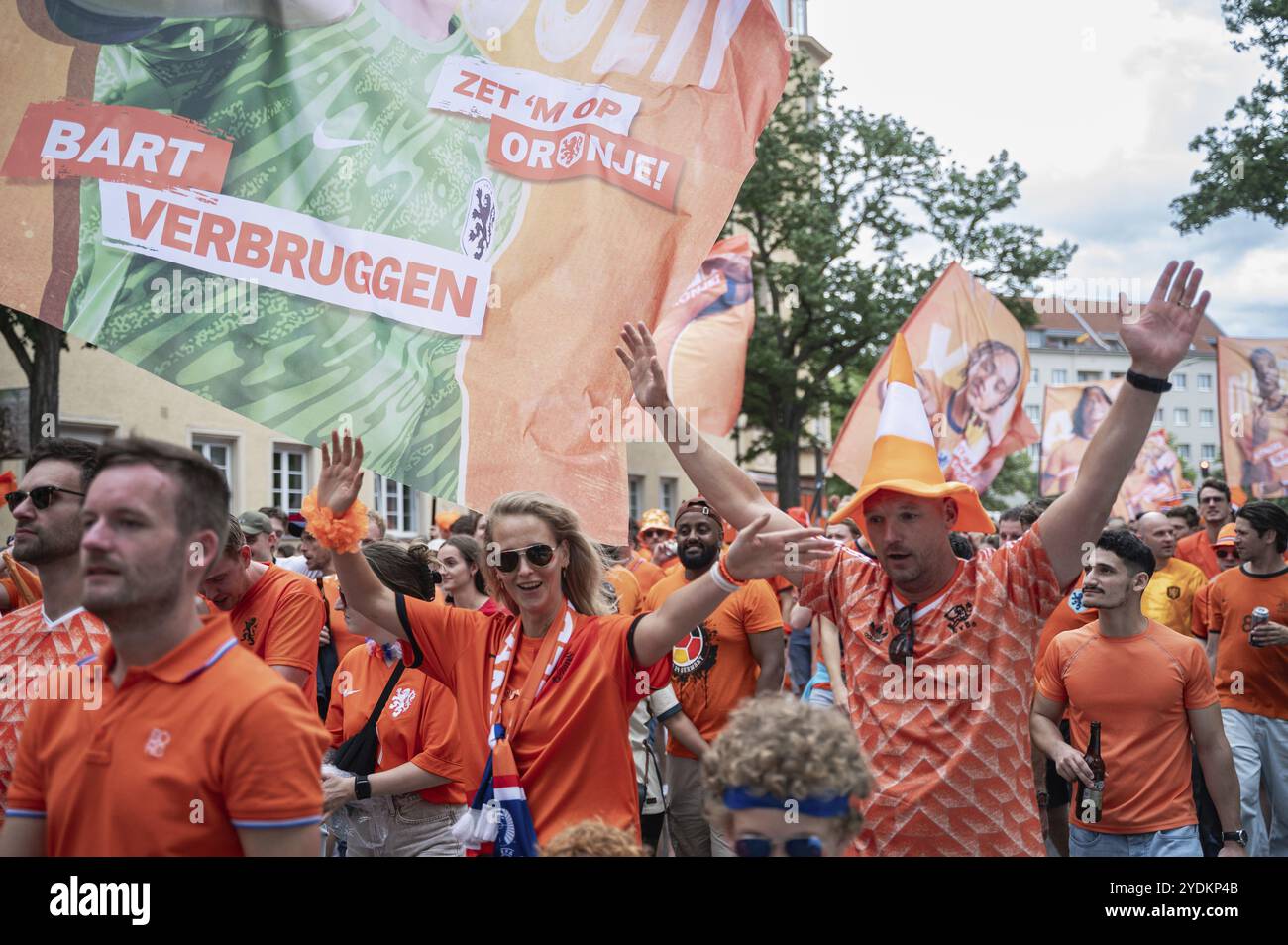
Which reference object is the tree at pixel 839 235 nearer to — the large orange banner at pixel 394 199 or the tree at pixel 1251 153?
the tree at pixel 1251 153

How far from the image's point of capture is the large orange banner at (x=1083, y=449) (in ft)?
74.8

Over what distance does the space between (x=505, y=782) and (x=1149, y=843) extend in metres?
3.15

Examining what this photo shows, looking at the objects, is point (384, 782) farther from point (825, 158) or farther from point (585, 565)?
point (825, 158)

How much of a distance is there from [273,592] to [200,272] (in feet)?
4.19

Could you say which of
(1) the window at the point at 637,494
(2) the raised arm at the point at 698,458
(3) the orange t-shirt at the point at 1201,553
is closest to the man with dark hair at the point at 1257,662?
(3) the orange t-shirt at the point at 1201,553

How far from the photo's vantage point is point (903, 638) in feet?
13.0

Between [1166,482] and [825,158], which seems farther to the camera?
[825,158]

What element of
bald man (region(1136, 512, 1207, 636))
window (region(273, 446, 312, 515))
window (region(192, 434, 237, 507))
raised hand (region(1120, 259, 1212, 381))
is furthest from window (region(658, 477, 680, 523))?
raised hand (region(1120, 259, 1212, 381))

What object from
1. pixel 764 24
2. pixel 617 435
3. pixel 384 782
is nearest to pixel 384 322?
pixel 617 435

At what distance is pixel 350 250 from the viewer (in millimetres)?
5082

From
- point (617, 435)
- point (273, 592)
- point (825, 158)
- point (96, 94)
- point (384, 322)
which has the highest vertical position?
point (825, 158)

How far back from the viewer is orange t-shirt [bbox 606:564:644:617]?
26.6ft

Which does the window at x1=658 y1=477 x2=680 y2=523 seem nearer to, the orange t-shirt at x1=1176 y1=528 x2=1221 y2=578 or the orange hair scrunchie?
the orange t-shirt at x1=1176 y1=528 x2=1221 y2=578

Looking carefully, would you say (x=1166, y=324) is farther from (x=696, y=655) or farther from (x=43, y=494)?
(x=696, y=655)
